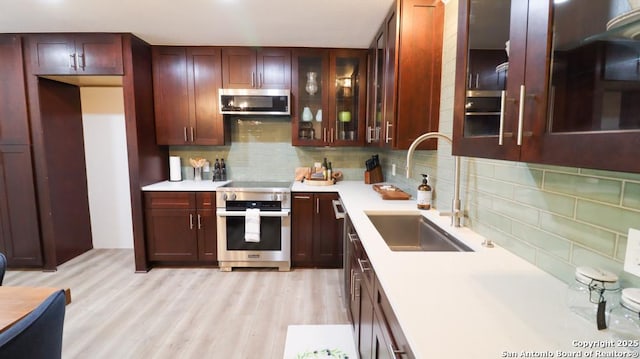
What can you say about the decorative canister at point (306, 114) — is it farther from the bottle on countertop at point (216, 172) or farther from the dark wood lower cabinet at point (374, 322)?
the dark wood lower cabinet at point (374, 322)

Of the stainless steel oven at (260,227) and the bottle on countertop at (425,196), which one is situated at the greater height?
the bottle on countertop at (425,196)

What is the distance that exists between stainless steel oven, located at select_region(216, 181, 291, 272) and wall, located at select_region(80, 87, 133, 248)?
1595mm

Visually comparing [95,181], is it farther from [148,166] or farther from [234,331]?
[234,331]

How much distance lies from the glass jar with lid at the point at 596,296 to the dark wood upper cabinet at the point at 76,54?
11.7 ft

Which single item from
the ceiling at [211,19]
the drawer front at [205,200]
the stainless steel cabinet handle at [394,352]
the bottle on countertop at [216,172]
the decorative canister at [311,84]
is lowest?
the stainless steel cabinet handle at [394,352]

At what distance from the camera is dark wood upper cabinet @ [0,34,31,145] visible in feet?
9.10

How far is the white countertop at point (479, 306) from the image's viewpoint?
24.6 inches

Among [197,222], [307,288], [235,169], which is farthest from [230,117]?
[307,288]

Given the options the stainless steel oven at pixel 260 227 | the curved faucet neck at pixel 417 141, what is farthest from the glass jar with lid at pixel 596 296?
the stainless steel oven at pixel 260 227

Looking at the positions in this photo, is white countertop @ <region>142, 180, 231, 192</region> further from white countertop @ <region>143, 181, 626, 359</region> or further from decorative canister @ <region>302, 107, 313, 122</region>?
white countertop @ <region>143, 181, 626, 359</region>

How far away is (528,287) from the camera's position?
89cm

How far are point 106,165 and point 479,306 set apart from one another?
4197 millimetres

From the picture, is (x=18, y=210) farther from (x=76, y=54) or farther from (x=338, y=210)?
(x=338, y=210)

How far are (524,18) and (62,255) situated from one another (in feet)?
14.3
